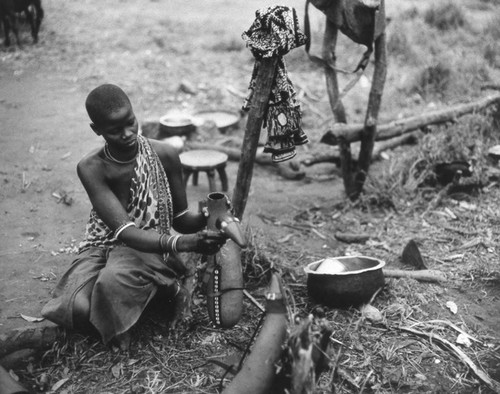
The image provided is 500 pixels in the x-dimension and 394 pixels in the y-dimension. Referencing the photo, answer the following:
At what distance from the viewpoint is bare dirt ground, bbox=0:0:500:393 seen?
277 centimetres

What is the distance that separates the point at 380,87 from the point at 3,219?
331 centimetres

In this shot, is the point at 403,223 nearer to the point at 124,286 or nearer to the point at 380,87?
the point at 380,87

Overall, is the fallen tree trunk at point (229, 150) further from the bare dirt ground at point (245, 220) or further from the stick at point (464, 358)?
the stick at point (464, 358)

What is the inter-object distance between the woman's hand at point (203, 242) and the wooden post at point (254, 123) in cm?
88

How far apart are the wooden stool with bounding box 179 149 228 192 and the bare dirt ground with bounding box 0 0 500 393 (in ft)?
1.06

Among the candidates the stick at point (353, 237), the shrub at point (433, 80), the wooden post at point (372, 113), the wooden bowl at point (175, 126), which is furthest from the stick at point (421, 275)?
the shrub at point (433, 80)

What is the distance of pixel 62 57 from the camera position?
8984 millimetres

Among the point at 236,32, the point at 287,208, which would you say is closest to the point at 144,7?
the point at 236,32

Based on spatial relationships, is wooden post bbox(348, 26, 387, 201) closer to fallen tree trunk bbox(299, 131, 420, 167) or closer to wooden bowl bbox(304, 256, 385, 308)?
fallen tree trunk bbox(299, 131, 420, 167)

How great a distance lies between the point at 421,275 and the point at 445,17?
7765 mm

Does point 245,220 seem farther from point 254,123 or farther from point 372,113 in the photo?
point 254,123

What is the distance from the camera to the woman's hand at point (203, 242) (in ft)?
8.08

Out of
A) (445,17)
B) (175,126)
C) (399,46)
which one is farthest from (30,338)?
(445,17)

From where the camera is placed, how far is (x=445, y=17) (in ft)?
32.2
